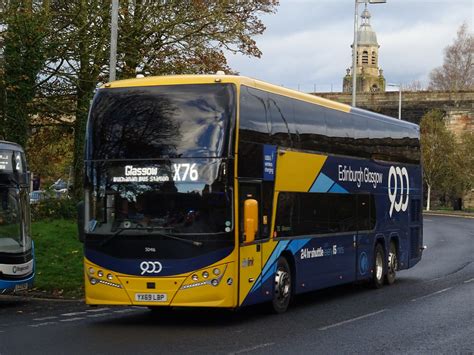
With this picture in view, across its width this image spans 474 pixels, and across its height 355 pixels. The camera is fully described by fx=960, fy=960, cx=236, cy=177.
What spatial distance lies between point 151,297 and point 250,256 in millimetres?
1609

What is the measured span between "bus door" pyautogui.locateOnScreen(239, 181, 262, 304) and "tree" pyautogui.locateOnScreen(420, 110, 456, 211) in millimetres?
58925

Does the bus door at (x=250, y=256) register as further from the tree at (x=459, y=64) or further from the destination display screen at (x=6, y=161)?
the tree at (x=459, y=64)

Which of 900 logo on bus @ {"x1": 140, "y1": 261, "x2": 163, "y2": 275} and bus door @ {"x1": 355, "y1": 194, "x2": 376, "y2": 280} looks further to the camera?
bus door @ {"x1": 355, "y1": 194, "x2": 376, "y2": 280}

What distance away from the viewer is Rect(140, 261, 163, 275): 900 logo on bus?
543 inches

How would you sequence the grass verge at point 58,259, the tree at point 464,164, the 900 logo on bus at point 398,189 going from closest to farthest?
the grass verge at point 58,259
the 900 logo on bus at point 398,189
the tree at point 464,164

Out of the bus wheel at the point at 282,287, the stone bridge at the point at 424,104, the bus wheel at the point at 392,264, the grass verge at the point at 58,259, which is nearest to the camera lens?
the bus wheel at the point at 282,287

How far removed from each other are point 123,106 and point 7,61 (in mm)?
15341

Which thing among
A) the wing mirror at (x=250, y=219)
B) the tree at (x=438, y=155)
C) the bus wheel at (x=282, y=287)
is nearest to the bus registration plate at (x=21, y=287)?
the bus wheel at (x=282, y=287)

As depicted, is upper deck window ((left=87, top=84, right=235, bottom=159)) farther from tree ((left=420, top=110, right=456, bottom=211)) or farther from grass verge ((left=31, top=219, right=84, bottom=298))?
tree ((left=420, top=110, right=456, bottom=211))

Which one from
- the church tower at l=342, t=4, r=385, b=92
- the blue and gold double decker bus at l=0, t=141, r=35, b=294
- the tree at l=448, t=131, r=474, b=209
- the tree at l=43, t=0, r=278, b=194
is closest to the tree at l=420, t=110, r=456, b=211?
the tree at l=448, t=131, r=474, b=209

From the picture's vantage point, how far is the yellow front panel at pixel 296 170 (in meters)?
15.5

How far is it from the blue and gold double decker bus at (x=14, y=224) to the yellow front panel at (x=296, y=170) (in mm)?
5568

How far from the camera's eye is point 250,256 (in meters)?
14.3

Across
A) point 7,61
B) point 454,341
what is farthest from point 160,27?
point 454,341
